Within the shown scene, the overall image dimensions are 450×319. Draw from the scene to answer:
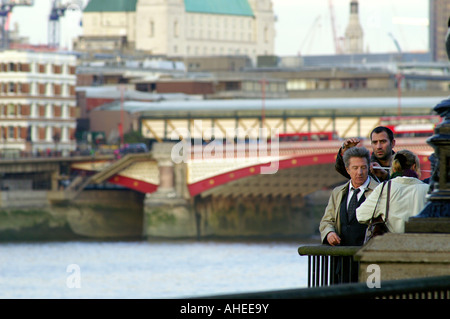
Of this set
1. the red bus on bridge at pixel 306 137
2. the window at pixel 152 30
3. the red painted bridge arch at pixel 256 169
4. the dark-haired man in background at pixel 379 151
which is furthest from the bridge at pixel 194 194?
the window at pixel 152 30

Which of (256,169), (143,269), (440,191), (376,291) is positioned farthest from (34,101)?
(376,291)

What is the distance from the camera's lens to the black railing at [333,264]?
8.95 meters

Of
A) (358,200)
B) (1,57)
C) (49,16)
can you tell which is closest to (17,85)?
(1,57)

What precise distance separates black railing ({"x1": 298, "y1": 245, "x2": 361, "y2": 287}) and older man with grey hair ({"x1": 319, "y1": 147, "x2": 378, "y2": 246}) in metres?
0.39

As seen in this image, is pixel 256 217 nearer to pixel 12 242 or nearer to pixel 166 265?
pixel 12 242

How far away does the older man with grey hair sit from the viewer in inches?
378

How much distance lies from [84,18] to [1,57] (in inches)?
3641

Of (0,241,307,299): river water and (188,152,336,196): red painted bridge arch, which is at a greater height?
(188,152,336,196): red painted bridge arch

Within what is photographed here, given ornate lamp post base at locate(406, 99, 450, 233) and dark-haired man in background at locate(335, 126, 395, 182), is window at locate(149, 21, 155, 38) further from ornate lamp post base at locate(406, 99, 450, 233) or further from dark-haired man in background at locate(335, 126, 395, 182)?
ornate lamp post base at locate(406, 99, 450, 233)

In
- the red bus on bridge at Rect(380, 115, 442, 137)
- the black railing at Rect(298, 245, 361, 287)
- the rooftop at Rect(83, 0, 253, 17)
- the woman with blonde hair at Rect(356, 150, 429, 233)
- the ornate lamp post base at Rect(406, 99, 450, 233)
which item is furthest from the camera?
the rooftop at Rect(83, 0, 253, 17)

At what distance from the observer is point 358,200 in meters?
9.71

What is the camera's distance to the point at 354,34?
197 meters

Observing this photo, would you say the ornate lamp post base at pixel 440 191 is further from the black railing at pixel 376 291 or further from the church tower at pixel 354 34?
the church tower at pixel 354 34

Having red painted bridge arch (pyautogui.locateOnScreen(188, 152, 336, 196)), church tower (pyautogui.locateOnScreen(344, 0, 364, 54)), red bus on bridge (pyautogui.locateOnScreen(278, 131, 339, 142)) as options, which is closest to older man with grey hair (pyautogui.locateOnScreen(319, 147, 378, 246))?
red painted bridge arch (pyautogui.locateOnScreen(188, 152, 336, 196))
